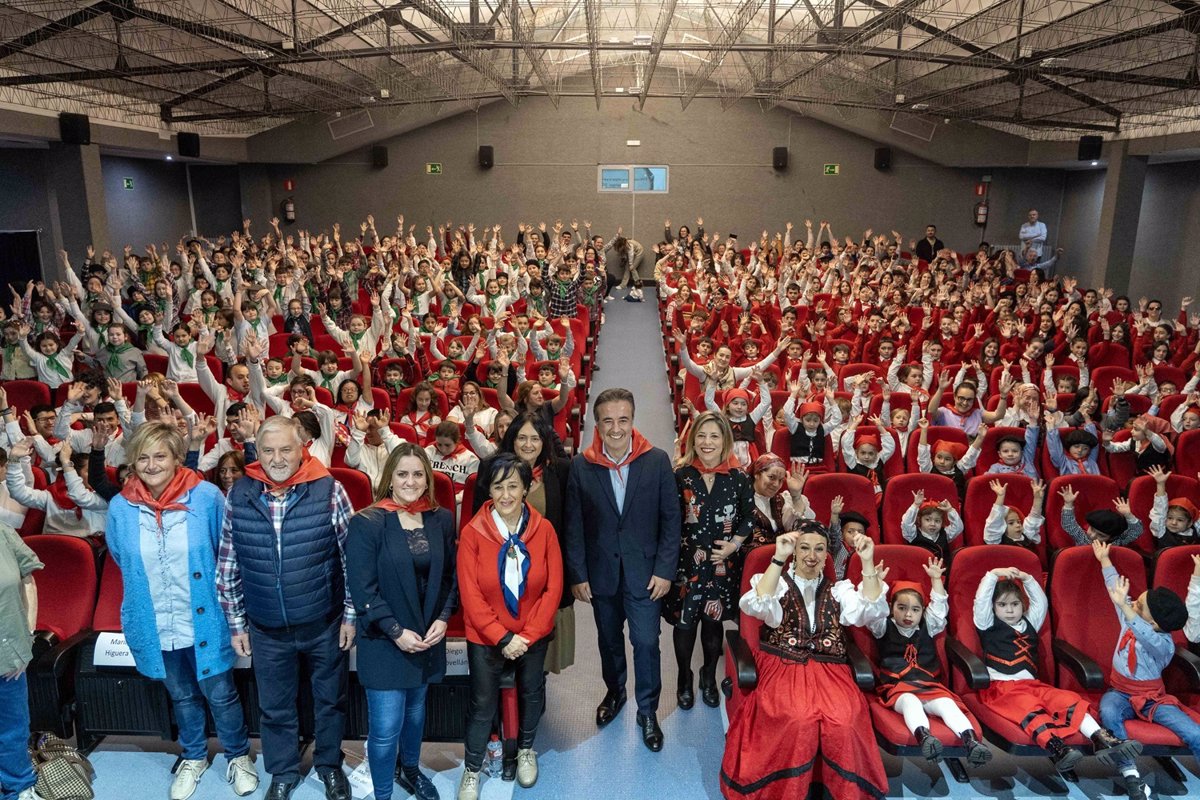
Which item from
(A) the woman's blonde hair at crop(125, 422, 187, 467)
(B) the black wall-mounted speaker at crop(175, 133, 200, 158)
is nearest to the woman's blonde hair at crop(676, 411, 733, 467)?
(A) the woman's blonde hair at crop(125, 422, 187, 467)

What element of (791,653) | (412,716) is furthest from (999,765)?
(412,716)

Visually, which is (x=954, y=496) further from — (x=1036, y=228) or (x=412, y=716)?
(x=1036, y=228)

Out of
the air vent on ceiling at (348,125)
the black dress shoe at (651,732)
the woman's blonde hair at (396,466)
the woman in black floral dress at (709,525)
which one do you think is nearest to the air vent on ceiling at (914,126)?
the air vent on ceiling at (348,125)

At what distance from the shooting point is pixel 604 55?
15.7 m

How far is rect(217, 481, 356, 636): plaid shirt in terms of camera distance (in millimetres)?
2645

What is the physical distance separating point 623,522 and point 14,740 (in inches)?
88.1

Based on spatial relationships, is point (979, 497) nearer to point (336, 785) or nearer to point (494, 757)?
point (494, 757)

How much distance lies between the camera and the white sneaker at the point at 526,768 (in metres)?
2.94

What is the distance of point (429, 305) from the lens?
855cm

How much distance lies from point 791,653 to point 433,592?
4.44 feet

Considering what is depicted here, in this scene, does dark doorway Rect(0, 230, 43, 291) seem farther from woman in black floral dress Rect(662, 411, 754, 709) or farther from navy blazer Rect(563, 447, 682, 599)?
woman in black floral dress Rect(662, 411, 754, 709)

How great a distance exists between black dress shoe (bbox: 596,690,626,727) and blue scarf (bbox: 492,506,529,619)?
823 millimetres

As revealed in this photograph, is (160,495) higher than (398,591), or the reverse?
(160,495)

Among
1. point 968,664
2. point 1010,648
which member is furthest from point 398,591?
point 1010,648
